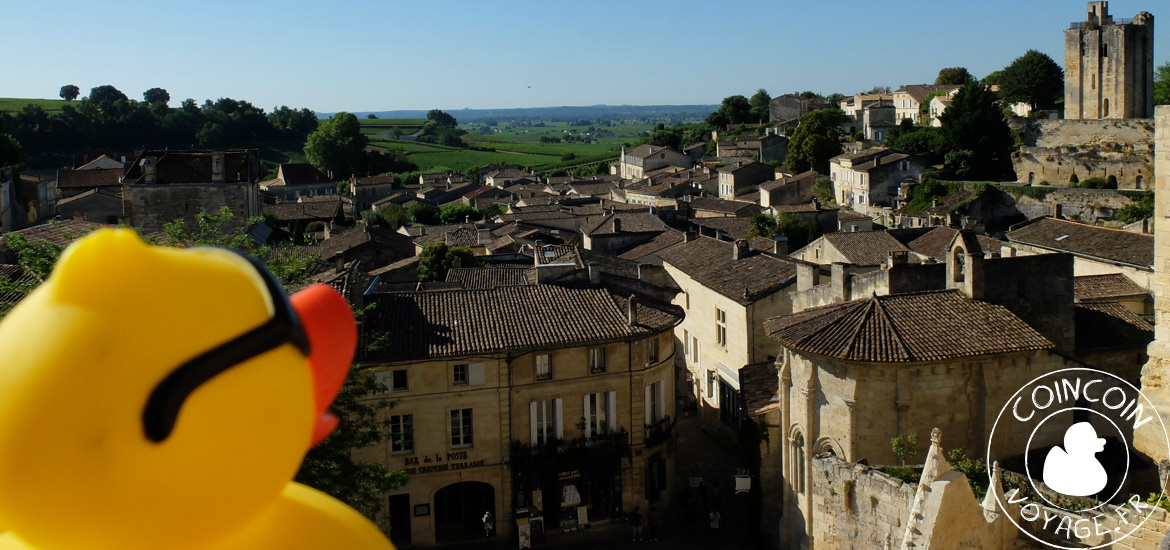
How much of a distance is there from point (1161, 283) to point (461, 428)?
15022mm

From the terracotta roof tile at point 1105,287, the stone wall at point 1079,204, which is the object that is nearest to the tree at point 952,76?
the stone wall at point 1079,204

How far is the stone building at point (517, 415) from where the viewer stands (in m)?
24.3

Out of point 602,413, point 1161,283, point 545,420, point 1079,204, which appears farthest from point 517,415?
point 1079,204

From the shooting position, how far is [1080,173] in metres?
68.3

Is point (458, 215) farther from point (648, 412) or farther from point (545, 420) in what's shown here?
point (545, 420)

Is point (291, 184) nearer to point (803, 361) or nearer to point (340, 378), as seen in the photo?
point (803, 361)

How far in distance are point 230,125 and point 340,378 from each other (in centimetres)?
14523

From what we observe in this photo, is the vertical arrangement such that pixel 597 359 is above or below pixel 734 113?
below

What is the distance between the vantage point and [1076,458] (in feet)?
54.4

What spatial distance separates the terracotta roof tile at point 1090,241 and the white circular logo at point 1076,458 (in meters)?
12.6

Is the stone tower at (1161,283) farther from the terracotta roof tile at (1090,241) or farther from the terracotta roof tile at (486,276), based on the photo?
the terracotta roof tile at (486,276)

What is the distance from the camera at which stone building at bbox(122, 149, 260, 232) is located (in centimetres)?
4441

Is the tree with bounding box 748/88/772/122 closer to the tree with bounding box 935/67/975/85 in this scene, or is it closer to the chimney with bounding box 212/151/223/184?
the tree with bounding box 935/67/975/85

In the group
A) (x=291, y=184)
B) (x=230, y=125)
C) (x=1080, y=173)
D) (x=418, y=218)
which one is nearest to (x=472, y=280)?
(x=418, y=218)
